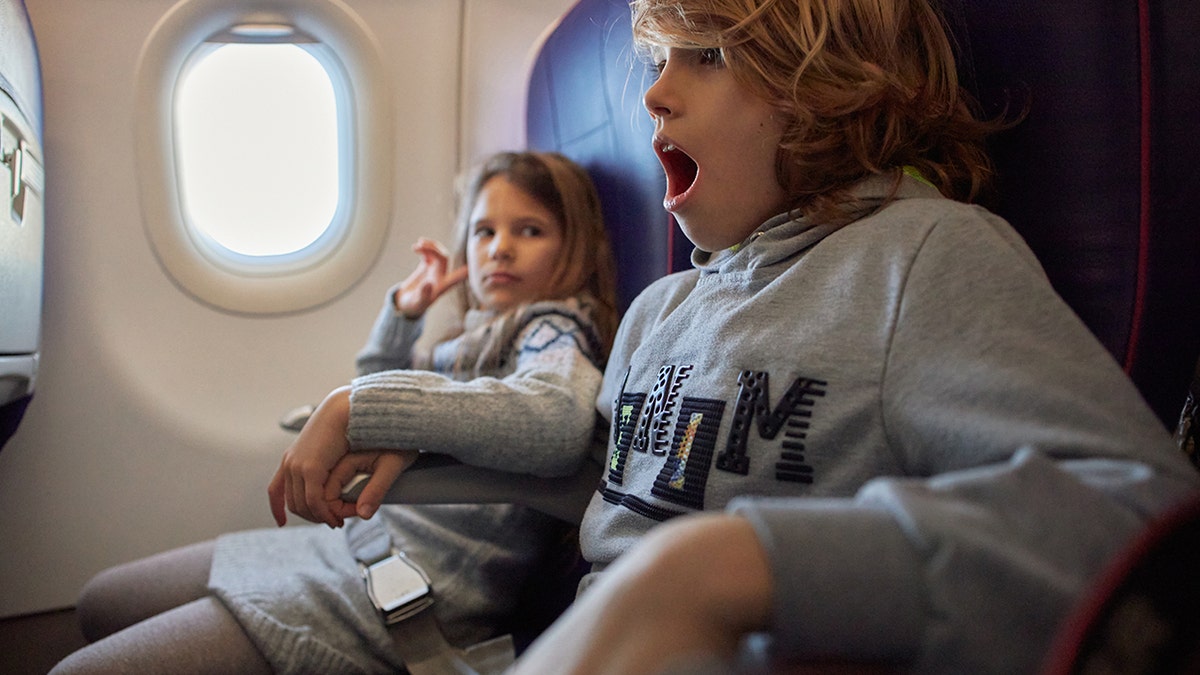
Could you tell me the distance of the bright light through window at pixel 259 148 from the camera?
2.03 meters

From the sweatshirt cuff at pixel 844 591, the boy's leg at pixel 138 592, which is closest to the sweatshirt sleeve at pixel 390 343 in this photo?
the boy's leg at pixel 138 592

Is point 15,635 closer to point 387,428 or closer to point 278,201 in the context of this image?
point 278,201

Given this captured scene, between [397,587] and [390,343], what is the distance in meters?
0.70

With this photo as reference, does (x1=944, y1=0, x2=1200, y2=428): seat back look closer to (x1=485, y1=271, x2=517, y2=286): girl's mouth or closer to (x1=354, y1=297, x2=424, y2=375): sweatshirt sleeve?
(x1=485, y1=271, x2=517, y2=286): girl's mouth

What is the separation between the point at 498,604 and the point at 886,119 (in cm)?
88

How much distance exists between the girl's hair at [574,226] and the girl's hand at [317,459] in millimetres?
486

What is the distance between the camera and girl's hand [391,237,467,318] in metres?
1.85

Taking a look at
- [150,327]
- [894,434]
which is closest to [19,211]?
[150,327]

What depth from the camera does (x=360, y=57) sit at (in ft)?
6.71

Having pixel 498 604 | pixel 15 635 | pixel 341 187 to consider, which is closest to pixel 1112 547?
pixel 498 604

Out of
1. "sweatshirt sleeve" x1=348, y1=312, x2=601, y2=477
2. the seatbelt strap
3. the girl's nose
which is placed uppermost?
the girl's nose

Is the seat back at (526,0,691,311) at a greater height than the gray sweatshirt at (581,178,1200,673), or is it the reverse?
the seat back at (526,0,691,311)

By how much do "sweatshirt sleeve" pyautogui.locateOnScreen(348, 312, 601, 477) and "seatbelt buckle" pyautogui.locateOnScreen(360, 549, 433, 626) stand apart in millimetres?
268

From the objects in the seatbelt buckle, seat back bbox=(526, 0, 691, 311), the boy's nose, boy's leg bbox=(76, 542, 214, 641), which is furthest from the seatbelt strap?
the boy's nose
